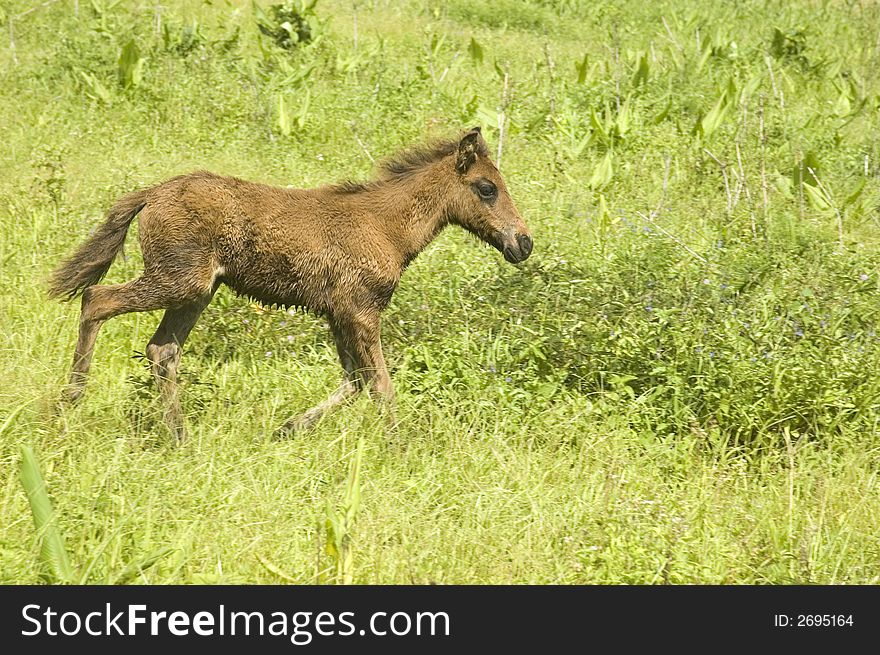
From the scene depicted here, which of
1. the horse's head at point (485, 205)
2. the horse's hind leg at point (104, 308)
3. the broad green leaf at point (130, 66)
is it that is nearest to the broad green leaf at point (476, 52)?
the broad green leaf at point (130, 66)

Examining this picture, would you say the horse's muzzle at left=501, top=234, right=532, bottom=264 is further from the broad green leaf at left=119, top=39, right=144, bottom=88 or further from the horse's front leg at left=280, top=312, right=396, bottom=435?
the broad green leaf at left=119, top=39, right=144, bottom=88

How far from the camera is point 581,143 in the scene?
9781mm

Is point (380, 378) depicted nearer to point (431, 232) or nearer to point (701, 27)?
point (431, 232)

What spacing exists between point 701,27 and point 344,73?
5.01 meters

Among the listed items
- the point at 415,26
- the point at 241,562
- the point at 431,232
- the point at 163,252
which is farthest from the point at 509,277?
the point at 415,26

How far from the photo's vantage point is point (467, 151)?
6027mm

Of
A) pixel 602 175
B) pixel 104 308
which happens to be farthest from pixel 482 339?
pixel 602 175

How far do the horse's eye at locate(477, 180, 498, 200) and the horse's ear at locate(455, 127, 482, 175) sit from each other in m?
0.12

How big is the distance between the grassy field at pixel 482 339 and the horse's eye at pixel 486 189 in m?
0.80

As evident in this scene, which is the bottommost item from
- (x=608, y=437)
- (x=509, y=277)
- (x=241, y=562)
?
(x=241, y=562)

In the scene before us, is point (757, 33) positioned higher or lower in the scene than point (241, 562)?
higher

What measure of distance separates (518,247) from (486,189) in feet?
1.21

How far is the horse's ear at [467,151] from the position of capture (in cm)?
597

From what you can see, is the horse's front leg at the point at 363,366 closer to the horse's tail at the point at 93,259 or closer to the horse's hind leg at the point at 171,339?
the horse's hind leg at the point at 171,339
